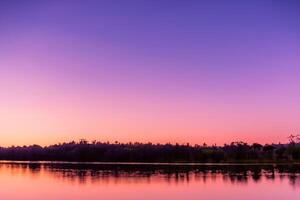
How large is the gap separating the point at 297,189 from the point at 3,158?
4851 inches

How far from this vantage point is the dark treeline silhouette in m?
118

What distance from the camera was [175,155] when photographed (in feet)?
397

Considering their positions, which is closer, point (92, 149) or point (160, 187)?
point (160, 187)

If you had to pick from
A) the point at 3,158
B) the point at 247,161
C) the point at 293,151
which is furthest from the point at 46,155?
the point at 293,151

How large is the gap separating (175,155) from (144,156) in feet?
24.5

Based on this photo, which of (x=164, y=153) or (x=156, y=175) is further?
(x=164, y=153)

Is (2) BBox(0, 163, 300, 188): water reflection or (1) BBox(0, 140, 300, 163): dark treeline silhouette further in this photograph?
(1) BBox(0, 140, 300, 163): dark treeline silhouette

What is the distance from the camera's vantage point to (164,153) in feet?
399

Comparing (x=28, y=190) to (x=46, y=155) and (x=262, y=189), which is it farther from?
(x=46, y=155)

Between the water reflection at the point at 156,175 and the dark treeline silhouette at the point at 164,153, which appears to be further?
the dark treeline silhouette at the point at 164,153

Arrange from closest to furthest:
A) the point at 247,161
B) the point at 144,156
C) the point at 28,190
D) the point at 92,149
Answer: the point at 28,190
the point at 247,161
the point at 144,156
the point at 92,149

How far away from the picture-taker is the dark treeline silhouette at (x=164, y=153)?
11781cm

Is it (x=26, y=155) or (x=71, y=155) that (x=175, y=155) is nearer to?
(x=71, y=155)

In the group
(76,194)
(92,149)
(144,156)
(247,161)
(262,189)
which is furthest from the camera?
(92,149)
